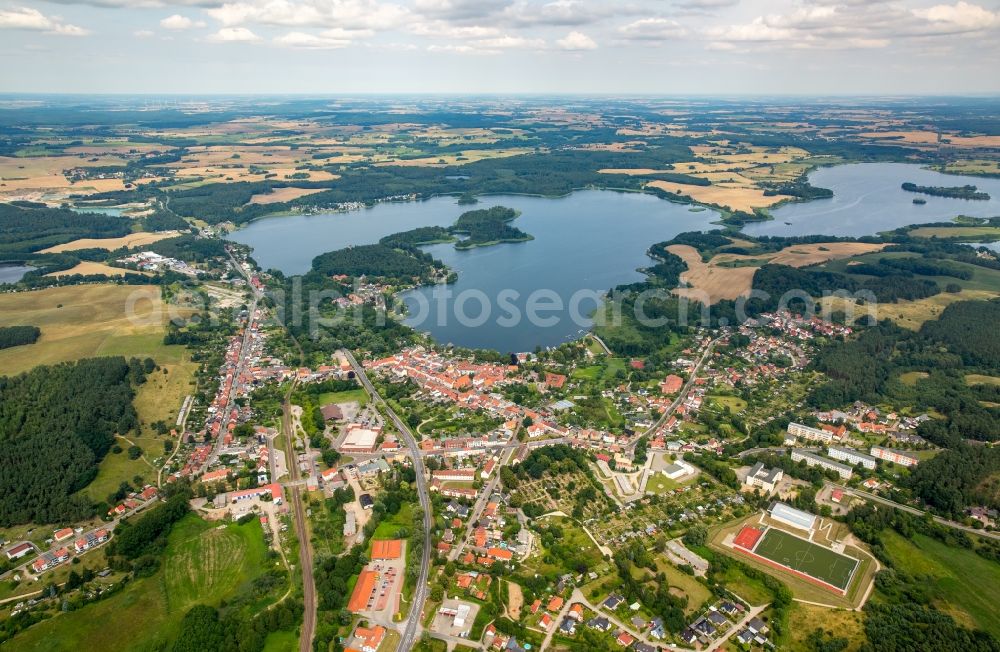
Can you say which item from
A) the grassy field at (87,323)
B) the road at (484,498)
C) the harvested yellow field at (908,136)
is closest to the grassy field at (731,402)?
the road at (484,498)

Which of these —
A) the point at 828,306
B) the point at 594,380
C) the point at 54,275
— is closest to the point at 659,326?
the point at 594,380

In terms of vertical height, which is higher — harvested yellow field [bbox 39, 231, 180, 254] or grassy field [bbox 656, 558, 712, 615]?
harvested yellow field [bbox 39, 231, 180, 254]

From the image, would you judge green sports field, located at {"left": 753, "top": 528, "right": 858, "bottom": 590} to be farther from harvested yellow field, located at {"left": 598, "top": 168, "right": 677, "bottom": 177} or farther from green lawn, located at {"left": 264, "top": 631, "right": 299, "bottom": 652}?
harvested yellow field, located at {"left": 598, "top": 168, "right": 677, "bottom": 177}

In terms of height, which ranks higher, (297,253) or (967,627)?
(297,253)

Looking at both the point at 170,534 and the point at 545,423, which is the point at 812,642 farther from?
the point at 170,534

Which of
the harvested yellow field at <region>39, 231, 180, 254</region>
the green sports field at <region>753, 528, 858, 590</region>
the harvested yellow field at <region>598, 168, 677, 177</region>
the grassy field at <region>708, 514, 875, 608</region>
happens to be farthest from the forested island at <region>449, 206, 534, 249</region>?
the green sports field at <region>753, 528, 858, 590</region>

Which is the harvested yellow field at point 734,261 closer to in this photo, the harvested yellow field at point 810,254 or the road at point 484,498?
the harvested yellow field at point 810,254
